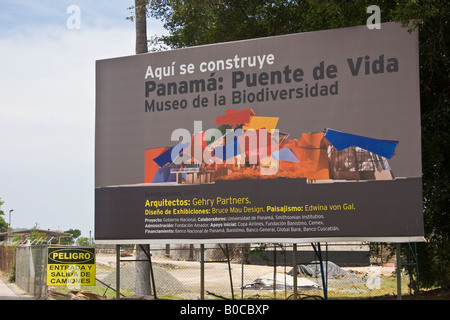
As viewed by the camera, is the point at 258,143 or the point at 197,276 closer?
the point at 258,143

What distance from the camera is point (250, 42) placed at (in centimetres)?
1354

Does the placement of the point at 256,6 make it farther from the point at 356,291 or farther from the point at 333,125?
the point at 356,291

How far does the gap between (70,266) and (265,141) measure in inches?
249

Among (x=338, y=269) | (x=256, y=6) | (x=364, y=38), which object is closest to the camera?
(x=364, y=38)

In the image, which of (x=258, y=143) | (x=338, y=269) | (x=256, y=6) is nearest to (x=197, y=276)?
(x=338, y=269)

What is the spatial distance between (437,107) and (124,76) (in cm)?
765

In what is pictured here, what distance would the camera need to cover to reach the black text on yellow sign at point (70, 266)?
15.4 meters

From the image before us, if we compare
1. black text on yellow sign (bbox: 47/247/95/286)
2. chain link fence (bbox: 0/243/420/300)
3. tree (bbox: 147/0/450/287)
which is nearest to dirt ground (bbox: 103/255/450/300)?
chain link fence (bbox: 0/243/420/300)

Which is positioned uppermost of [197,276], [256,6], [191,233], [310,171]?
[256,6]

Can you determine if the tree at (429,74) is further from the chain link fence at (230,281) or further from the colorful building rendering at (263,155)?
the colorful building rendering at (263,155)

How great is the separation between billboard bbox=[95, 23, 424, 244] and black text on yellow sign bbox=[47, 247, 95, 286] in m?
1.14

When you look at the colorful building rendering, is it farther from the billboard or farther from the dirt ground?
the dirt ground

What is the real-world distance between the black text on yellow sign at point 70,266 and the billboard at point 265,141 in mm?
1136

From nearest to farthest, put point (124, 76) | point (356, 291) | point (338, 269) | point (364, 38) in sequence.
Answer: point (364, 38) → point (124, 76) → point (356, 291) → point (338, 269)
